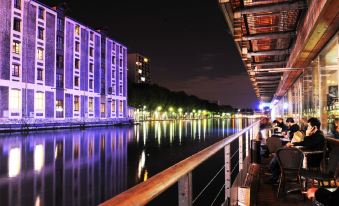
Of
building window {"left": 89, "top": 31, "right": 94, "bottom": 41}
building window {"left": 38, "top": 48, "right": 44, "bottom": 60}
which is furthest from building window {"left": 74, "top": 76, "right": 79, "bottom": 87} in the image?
building window {"left": 38, "top": 48, "right": 44, "bottom": 60}

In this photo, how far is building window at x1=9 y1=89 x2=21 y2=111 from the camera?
36719mm

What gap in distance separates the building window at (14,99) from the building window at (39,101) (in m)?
2.94

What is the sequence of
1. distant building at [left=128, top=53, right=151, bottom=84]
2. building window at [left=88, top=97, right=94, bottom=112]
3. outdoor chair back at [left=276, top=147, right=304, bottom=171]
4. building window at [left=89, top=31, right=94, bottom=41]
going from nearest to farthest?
1. outdoor chair back at [left=276, top=147, right=304, bottom=171]
2. building window at [left=88, top=97, right=94, bottom=112]
3. building window at [left=89, top=31, right=94, bottom=41]
4. distant building at [left=128, top=53, right=151, bottom=84]

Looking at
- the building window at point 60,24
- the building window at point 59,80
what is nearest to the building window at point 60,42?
the building window at point 60,24

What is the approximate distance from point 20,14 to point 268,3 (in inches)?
1488

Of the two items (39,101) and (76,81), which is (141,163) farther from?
(76,81)

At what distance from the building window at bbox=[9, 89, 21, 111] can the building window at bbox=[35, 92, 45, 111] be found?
294 cm

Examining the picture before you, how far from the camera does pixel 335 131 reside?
8.21 m

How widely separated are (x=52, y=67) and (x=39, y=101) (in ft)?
18.8

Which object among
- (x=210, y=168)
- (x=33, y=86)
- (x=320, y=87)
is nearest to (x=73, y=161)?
(x=210, y=168)

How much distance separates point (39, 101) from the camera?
1638 inches

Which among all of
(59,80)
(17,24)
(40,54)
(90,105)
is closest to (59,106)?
(59,80)

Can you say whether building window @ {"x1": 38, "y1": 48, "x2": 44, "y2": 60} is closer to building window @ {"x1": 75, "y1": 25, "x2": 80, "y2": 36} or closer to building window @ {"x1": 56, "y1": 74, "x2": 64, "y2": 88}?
building window @ {"x1": 56, "y1": 74, "x2": 64, "y2": 88}

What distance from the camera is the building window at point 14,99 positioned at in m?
36.7
